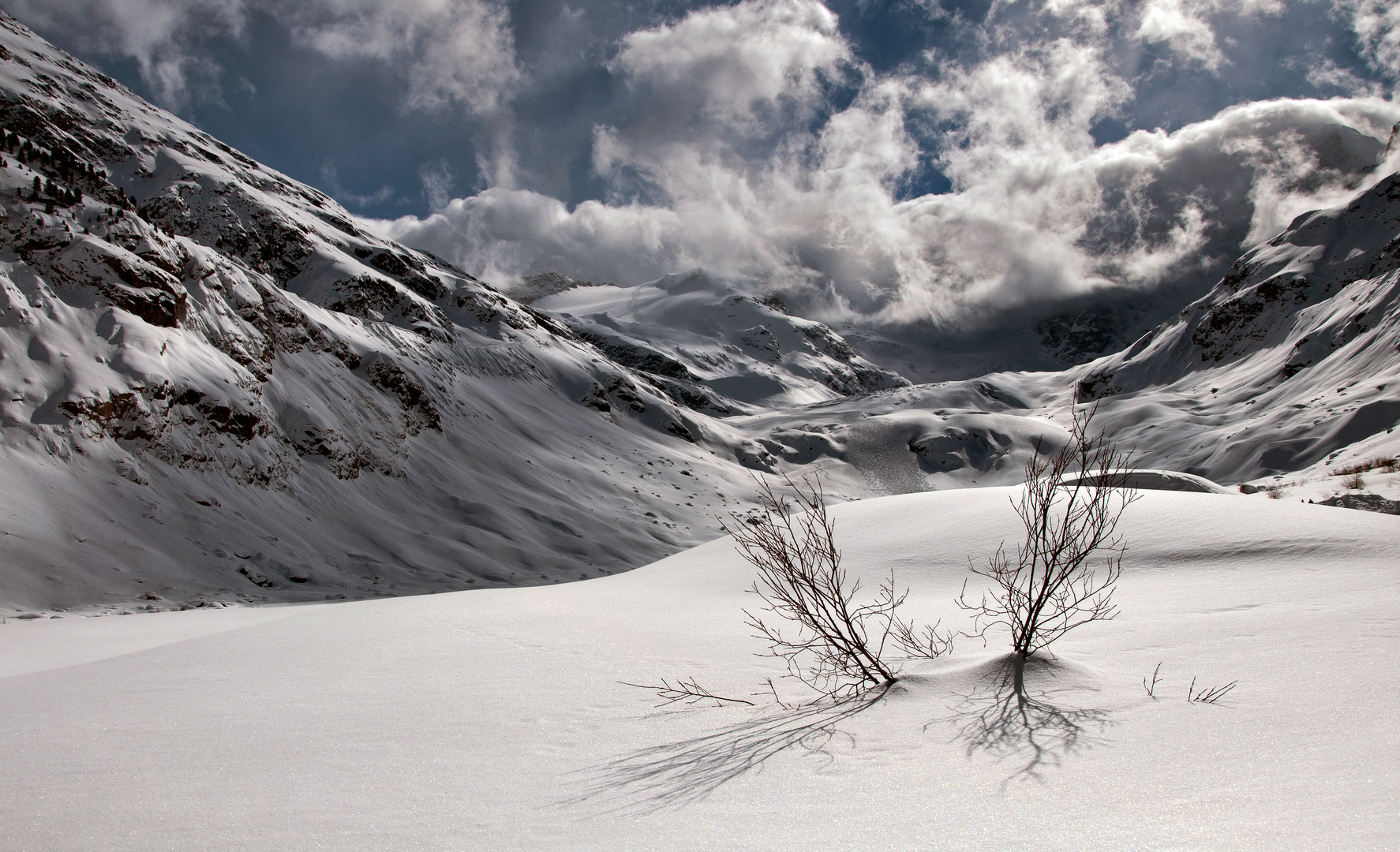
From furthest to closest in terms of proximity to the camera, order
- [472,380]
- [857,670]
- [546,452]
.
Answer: [472,380] < [546,452] < [857,670]

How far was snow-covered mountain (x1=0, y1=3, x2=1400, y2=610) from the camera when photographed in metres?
16.0

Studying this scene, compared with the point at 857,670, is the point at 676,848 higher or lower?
lower

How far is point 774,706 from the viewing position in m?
3.23

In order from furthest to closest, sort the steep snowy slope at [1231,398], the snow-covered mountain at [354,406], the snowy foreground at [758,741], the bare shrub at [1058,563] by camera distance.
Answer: the steep snowy slope at [1231,398], the snow-covered mountain at [354,406], the bare shrub at [1058,563], the snowy foreground at [758,741]

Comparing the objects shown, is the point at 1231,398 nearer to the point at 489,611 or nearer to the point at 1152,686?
the point at 489,611

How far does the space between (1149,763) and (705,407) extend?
271ft

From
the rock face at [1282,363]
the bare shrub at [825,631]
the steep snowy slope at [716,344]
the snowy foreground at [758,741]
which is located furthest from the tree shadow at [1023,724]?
the steep snowy slope at [716,344]

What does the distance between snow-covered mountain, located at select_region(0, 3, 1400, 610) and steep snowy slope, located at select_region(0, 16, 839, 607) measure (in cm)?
9

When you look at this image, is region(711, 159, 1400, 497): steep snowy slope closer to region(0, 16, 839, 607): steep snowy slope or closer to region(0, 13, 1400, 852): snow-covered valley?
region(0, 13, 1400, 852): snow-covered valley

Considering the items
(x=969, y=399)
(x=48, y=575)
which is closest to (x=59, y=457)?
(x=48, y=575)

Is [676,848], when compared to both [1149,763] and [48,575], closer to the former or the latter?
[1149,763]

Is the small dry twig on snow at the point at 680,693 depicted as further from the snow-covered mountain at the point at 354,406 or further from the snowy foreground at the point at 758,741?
the snow-covered mountain at the point at 354,406

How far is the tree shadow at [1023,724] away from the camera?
7.19ft

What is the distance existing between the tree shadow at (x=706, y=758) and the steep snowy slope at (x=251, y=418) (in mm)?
14157
